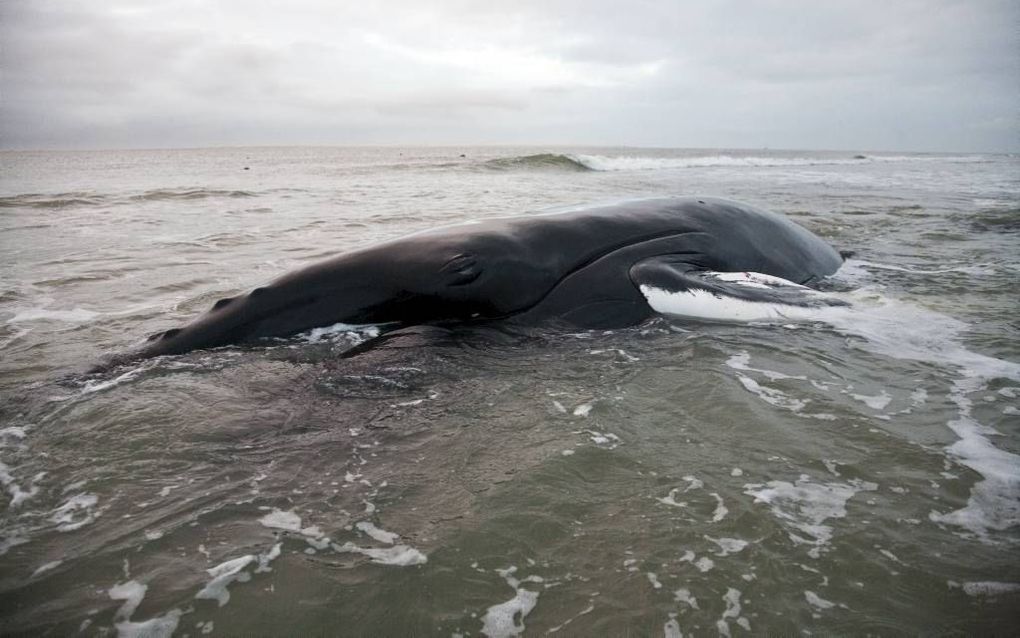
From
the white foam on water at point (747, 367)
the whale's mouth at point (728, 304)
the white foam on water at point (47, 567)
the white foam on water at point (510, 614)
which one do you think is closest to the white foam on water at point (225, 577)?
the white foam on water at point (47, 567)

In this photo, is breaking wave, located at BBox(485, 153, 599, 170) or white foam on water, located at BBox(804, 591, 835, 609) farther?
breaking wave, located at BBox(485, 153, 599, 170)

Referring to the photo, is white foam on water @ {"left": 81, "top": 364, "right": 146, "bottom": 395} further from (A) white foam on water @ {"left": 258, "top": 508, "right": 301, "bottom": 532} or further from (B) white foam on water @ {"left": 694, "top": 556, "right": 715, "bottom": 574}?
(B) white foam on water @ {"left": 694, "top": 556, "right": 715, "bottom": 574}

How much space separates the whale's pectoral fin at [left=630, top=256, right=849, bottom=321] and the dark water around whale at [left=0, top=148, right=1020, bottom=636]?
0.18 m

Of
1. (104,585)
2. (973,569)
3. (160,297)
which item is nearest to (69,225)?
(160,297)

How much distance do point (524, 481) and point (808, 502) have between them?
60.4 inches

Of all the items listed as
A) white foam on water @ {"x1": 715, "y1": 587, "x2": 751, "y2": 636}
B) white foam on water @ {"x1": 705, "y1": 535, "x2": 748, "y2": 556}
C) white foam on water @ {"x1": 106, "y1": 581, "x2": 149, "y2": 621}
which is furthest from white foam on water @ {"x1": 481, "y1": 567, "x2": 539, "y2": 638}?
white foam on water @ {"x1": 106, "y1": 581, "x2": 149, "y2": 621}

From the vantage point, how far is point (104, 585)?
2676 millimetres

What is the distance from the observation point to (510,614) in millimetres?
2533

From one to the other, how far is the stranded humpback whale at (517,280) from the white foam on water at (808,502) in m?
2.92

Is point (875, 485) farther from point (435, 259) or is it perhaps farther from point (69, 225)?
point (69, 225)

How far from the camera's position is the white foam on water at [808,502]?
302cm

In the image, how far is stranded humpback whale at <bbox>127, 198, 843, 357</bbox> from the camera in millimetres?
5645

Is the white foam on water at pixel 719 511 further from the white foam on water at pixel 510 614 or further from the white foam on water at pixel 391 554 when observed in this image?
the white foam on water at pixel 391 554

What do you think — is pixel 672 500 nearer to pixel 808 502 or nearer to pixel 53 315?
pixel 808 502
